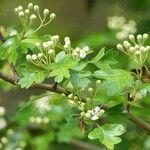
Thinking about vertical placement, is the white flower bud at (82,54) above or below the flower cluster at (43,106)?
above

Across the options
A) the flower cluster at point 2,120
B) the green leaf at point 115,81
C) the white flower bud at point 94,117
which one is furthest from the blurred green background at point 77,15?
the white flower bud at point 94,117

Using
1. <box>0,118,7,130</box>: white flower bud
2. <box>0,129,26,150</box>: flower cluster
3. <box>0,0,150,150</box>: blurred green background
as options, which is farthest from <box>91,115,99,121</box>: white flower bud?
<box>0,0,150,150</box>: blurred green background

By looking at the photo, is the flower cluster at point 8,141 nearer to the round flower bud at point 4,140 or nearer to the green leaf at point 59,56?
the round flower bud at point 4,140

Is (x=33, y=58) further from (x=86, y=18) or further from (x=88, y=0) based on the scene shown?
(x=86, y=18)

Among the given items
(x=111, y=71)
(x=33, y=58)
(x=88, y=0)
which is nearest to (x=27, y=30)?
(x=33, y=58)

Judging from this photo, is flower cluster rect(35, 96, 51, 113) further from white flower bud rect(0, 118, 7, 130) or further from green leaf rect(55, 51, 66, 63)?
green leaf rect(55, 51, 66, 63)

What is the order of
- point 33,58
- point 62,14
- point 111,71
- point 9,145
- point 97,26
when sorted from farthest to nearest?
point 62,14 < point 97,26 < point 9,145 < point 111,71 < point 33,58
